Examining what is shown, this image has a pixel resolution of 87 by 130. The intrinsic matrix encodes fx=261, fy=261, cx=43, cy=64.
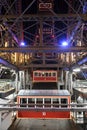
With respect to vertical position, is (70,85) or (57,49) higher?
(57,49)

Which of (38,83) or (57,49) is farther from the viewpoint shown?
(38,83)

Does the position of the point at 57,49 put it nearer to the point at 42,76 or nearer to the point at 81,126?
the point at 81,126

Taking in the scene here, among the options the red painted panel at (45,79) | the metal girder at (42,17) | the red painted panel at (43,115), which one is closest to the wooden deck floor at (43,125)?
the red painted panel at (43,115)

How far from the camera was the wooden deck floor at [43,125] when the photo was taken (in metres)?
22.5

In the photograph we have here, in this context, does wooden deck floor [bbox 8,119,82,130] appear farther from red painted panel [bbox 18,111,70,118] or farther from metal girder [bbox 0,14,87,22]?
metal girder [bbox 0,14,87,22]

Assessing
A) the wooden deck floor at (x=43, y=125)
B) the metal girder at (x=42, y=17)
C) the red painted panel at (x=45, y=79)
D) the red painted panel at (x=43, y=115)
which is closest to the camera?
the metal girder at (x=42, y=17)

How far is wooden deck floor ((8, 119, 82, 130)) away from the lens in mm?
22484

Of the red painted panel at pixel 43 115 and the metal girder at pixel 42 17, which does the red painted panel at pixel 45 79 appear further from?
the metal girder at pixel 42 17

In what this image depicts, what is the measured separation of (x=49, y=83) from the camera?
41.3 metres

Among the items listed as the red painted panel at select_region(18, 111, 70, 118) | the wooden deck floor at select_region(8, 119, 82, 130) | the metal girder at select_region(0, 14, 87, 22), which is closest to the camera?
the metal girder at select_region(0, 14, 87, 22)

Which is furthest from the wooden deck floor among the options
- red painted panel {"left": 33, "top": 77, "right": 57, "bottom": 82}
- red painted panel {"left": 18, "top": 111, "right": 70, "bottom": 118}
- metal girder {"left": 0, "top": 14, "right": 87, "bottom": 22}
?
red painted panel {"left": 33, "top": 77, "right": 57, "bottom": 82}

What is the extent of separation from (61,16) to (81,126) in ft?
40.4

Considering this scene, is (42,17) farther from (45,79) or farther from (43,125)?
(45,79)

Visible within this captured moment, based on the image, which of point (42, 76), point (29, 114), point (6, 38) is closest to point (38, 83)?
point (42, 76)
